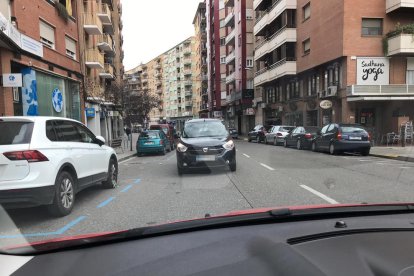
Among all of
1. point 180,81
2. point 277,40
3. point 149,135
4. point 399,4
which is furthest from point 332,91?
point 180,81

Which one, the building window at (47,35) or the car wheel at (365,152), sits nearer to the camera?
the car wheel at (365,152)

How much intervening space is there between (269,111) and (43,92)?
97.8 feet

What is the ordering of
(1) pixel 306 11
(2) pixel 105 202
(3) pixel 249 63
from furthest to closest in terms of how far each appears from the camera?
(3) pixel 249 63 < (1) pixel 306 11 < (2) pixel 105 202

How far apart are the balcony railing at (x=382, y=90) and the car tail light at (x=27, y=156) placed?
72.8 feet

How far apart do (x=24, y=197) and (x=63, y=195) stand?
825mm

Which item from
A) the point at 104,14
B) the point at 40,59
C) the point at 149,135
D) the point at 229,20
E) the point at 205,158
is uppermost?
the point at 229,20

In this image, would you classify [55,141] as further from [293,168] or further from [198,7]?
[198,7]

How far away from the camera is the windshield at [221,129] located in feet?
20.4

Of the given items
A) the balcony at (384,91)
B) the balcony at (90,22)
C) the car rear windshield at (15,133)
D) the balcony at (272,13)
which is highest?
the balcony at (272,13)

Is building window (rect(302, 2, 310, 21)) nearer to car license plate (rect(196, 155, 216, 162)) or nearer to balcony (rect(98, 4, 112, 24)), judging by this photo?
balcony (rect(98, 4, 112, 24))

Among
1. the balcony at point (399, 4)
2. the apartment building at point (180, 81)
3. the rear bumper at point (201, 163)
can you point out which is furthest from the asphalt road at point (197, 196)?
the apartment building at point (180, 81)

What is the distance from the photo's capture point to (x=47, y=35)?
20.0 meters

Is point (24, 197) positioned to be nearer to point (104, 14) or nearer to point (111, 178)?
point (111, 178)

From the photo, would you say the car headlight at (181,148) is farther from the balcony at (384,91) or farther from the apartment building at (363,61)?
the balcony at (384,91)
